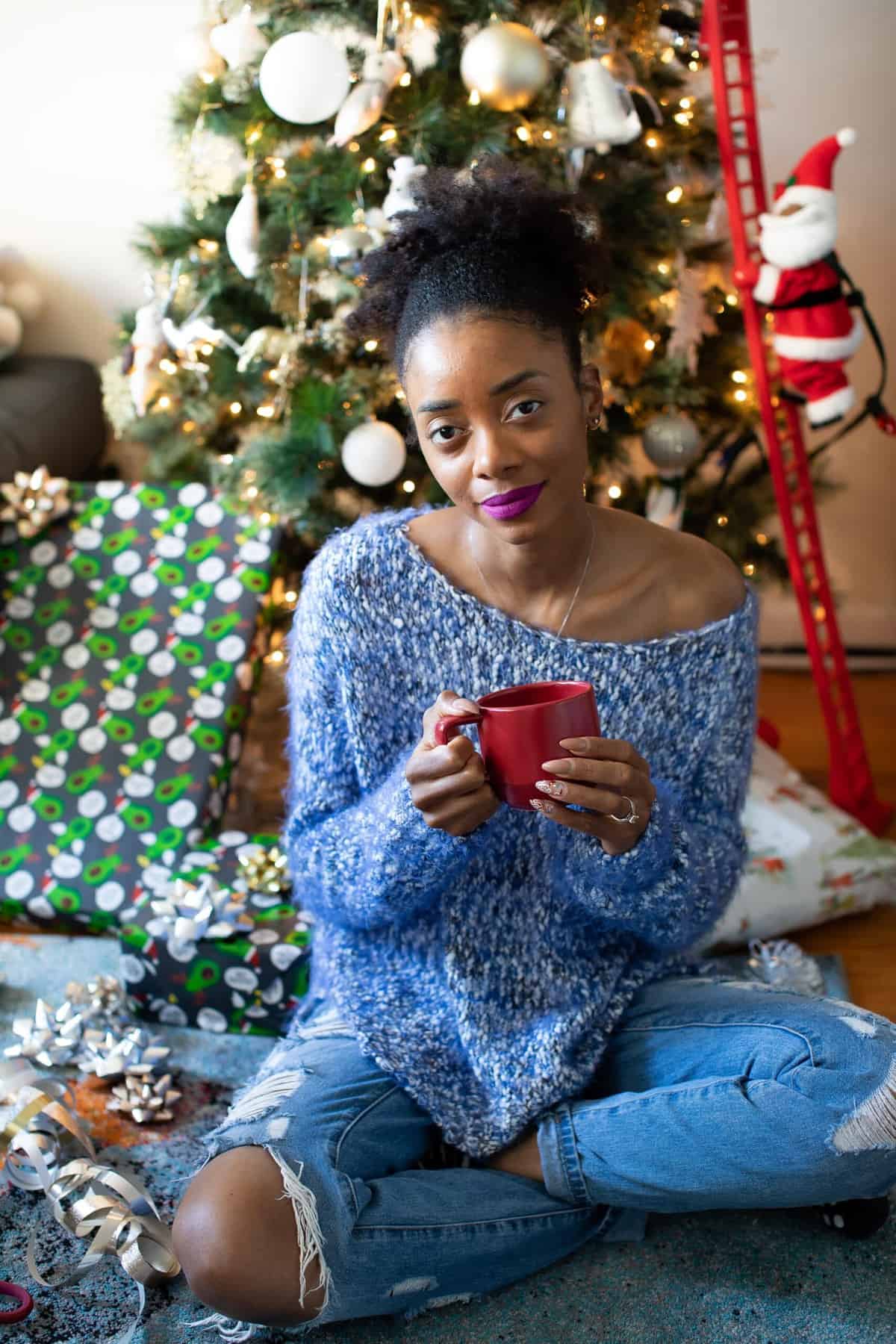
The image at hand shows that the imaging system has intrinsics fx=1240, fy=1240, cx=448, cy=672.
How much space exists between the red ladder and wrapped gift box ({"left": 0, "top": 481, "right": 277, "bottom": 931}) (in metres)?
0.79

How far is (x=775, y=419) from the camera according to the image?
1.87m

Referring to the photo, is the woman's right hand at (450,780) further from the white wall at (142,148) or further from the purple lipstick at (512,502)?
the white wall at (142,148)

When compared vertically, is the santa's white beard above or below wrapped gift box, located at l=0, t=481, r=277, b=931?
above

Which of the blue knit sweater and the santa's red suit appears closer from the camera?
the blue knit sweater

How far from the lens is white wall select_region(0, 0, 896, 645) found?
7.57ft

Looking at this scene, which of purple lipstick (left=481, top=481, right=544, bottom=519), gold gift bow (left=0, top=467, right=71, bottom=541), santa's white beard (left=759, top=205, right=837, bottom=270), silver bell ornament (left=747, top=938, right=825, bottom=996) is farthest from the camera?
gold gift bow (left=0, top=467, right=71, bottom=541)

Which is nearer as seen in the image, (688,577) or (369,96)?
(688,577)

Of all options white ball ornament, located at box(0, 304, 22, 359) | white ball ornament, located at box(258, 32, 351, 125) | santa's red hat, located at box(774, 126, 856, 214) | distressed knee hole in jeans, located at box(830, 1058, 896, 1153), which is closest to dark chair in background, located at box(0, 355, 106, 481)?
white ball ornament, located at box(0, 304, 22, 359)

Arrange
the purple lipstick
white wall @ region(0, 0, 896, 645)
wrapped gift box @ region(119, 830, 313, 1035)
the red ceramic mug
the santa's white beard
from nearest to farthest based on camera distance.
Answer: the red ceramic mug
the purple lipstick
wrapped gift box @ region(119, 830, 313, 1035)
the santa's white beard
white wall @ region(0, 0, 896, 645)

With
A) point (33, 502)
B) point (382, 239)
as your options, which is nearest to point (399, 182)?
point (382, 239)

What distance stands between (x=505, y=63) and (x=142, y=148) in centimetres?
114

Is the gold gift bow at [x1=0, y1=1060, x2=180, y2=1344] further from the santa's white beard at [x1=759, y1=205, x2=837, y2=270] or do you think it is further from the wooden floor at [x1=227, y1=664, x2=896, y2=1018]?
the santa's white beard at [x1=759, y1=205, x2=837, y2=270]

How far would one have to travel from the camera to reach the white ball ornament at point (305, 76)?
59.8 inches

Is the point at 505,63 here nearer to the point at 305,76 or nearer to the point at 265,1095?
the point at 305,76
